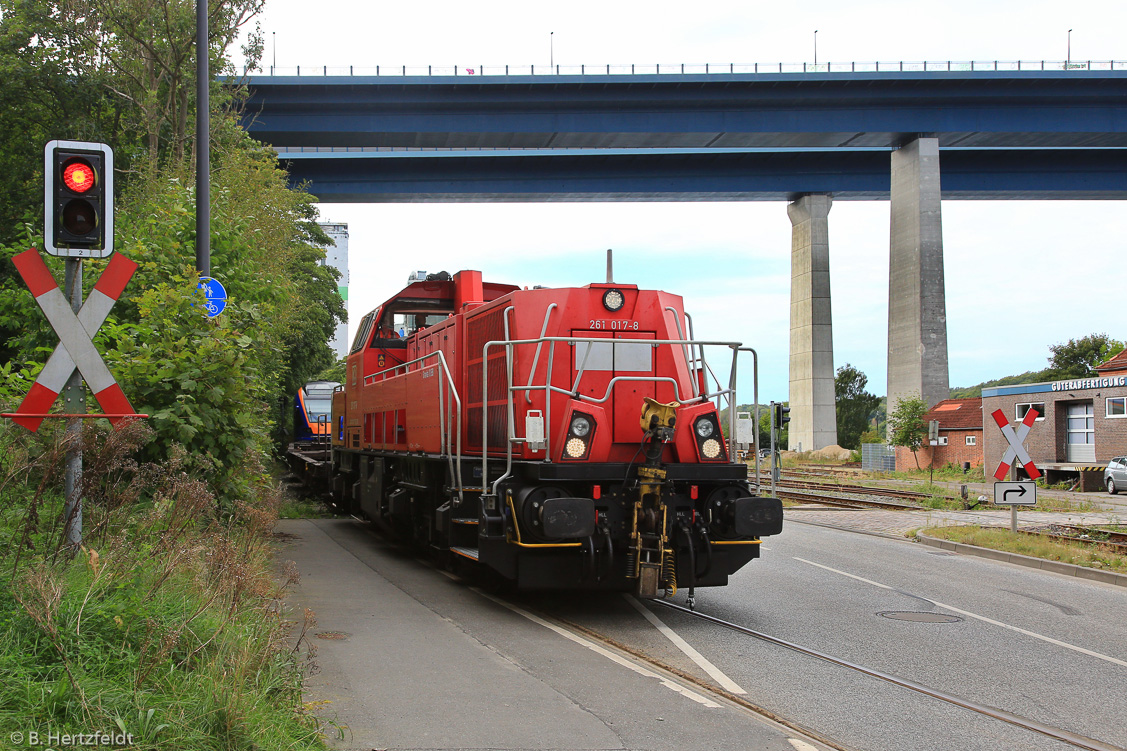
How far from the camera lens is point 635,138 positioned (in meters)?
40.5

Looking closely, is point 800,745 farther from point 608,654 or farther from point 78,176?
point 78,176

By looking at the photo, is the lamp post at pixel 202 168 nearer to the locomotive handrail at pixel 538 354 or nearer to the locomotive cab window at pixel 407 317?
the locomotive cab window at pixel 407 317

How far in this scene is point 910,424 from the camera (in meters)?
44.3

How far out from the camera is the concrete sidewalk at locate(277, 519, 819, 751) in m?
5.12

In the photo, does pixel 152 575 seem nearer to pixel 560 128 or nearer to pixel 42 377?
pixel 42 377

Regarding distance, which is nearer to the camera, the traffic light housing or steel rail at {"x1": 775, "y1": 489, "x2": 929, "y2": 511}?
the traffic light housing

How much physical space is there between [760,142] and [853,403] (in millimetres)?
54113

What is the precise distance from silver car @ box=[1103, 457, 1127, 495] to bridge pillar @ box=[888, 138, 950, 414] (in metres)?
13.5

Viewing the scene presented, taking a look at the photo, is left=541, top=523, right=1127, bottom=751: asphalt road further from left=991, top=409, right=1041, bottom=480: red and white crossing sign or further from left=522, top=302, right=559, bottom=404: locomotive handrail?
left=991, top=409, right=1041, bottom=480: red and white crossing sign

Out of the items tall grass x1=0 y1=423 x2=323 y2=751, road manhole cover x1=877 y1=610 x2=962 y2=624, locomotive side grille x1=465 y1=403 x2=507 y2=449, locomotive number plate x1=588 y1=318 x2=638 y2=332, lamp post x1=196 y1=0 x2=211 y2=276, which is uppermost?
lamp post x1=196 y1=0 x2=211 y2=276

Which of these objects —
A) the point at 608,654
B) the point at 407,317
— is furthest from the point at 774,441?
the point at 407,317

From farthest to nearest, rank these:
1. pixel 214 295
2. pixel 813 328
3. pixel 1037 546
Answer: pixel 813 328 → pixel 1037 546 → pixel 214 295

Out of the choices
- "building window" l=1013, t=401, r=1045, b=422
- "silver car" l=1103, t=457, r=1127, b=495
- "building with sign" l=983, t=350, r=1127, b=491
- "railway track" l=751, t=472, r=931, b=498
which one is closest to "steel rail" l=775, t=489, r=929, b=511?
"railway track" l=751, t=472, r=931, b=498

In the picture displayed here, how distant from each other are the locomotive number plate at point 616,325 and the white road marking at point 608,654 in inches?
120
